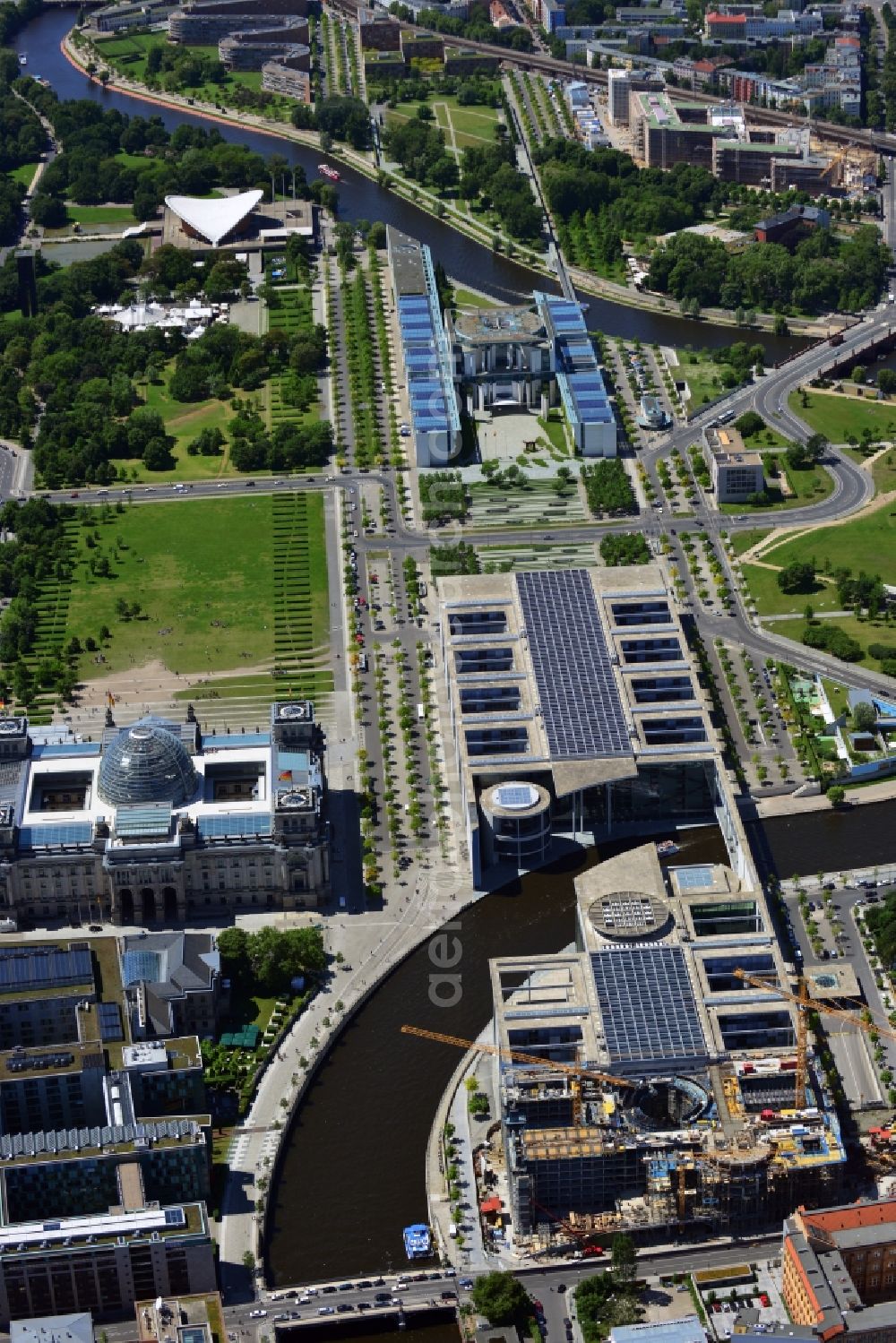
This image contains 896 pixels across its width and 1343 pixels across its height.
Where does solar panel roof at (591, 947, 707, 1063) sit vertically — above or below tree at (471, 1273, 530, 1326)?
above

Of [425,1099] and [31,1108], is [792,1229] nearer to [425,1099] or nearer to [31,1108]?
[425,1099]

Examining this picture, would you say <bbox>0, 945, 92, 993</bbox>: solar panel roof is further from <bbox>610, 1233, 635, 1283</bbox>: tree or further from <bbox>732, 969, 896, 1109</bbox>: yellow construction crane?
<bbox>732, 969, 896, 1109</bbox>: yellow construction crane

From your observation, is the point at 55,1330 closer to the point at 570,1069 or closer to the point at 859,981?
the point at 570,1069

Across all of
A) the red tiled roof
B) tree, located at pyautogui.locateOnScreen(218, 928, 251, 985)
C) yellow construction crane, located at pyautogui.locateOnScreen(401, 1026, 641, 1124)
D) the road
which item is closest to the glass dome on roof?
tree, located at pyautogui.locateOnScreen(218, 928, 251, 985)

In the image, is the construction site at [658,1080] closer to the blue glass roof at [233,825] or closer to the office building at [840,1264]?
the office building at [840,1264]

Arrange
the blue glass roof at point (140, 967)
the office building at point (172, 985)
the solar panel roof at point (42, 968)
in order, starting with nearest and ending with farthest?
the office building at point (172, 985) < the solar panel roof at point (42, 968) < the blue glass roof at point (140, 967)

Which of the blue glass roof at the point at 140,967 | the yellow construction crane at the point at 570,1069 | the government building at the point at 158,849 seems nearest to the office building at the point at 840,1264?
the yellow construction crane at the point at 570,1069

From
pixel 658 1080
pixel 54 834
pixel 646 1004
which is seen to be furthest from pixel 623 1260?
pixel 54 834
